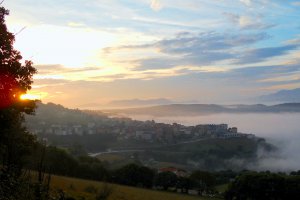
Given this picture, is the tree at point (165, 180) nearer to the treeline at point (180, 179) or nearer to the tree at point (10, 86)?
the treeline at point (180, 179)

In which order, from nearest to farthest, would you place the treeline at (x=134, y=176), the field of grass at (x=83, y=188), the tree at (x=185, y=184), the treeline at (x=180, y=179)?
the field of grass at (x=83, y=188), the treeline at (x=180, y=179), the treeline at (x=134, y=176), the tree at (x=185, y=184)

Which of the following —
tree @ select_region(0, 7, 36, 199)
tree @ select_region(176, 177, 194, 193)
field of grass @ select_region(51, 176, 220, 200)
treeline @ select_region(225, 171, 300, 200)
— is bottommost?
tree @ select_region(176, 177, 194, 193)

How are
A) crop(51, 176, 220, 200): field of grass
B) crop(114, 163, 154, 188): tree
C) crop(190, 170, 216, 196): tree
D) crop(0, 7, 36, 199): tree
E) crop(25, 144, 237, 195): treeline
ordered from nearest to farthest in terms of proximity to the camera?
crop(0, 7, 36, 199): tree
crop(51, 176, 220, 200): field of grass
crop(25, 144, 237, 195): treeline
crop(114, 163, 154, 188): tree
crop(190, 170, 216, 196): tree

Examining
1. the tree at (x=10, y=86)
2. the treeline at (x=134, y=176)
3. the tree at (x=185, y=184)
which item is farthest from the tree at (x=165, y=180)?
the tree at (x=10, y=86)

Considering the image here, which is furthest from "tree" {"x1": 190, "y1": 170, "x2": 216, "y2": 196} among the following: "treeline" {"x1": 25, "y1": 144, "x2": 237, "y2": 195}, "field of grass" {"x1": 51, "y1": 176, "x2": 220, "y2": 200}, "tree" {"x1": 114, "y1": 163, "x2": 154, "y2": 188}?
"field of grass" {"x1": 51, "y1": 176, "x2": 220, "y2": 200}

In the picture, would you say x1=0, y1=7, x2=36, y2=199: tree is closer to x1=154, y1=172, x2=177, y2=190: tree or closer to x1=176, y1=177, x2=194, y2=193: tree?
x1=154, y1=172, x2=177, y2=190: tree

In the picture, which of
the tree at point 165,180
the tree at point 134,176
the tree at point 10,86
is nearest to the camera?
the tree at point 10,86

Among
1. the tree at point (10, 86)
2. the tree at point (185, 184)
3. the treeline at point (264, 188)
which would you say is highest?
the tree at point (10, 86)

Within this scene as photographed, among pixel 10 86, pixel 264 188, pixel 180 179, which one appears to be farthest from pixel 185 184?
pixel 10 86

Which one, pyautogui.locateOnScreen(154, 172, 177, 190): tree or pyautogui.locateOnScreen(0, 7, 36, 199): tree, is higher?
pyautogui.locateOnScreen(0, 7, 36, 199): tree

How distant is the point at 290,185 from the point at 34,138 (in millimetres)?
53928

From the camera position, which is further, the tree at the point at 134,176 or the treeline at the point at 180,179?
the tree at the point at 134,176

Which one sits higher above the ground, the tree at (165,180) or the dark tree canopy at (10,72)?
the dark tree canopy at (10,72)

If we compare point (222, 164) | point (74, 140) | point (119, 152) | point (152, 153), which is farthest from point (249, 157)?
point (74, 140)
